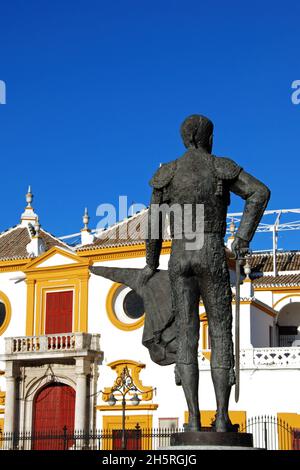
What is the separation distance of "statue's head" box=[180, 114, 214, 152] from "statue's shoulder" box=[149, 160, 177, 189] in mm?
247

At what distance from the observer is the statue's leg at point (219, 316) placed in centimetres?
682

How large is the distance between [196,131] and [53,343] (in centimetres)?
2169

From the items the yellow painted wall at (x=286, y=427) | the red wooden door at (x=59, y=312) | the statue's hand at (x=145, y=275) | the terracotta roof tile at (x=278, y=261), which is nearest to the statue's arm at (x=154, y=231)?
the statue's hand at (x=145, y=275)

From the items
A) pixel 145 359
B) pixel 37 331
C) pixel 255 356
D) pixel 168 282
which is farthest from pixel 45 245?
pixel 168 282

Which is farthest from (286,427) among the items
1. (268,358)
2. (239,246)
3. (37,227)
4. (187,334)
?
(239,246)

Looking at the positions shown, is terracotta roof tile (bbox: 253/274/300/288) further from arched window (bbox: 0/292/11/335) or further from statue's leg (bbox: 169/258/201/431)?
statue's leg (bbox: 169/258/201/431)

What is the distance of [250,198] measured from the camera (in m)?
7.00

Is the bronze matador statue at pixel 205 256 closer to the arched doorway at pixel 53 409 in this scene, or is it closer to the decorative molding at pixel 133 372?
the decorative molding at pixel 133 372

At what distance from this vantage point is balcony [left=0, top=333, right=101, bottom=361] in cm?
2756

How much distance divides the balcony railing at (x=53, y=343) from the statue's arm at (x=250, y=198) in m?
20.9
